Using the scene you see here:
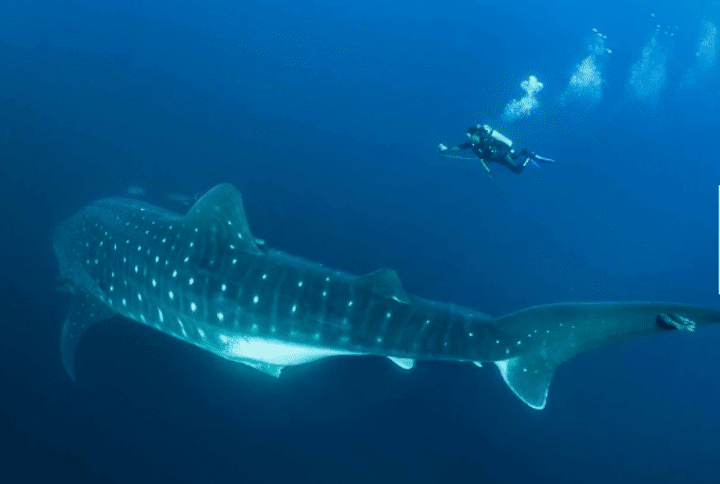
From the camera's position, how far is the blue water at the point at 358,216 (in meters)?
9.44

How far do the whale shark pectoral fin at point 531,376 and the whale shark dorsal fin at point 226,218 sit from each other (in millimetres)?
2514

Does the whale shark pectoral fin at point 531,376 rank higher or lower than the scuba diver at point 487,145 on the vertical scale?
lower

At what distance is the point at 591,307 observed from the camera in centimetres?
380

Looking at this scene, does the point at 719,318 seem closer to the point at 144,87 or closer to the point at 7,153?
the point at 7,153

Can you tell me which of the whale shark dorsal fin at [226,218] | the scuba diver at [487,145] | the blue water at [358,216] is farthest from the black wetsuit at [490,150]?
the whale shark dorsal fin at [226,218]

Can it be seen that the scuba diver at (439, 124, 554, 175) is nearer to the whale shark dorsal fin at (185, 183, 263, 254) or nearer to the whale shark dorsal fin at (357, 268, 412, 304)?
the whale shark dorsal fin at (185, 183, 263, 254)

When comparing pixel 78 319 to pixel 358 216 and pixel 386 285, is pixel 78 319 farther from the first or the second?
pixel 358 216

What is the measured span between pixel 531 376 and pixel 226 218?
10.2 feet

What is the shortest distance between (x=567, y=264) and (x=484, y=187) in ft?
16.0

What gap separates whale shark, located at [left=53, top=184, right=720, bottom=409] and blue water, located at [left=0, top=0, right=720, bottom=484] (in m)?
4.47

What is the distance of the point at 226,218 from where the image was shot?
16.3 feet

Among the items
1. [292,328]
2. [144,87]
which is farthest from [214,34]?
[292,328]

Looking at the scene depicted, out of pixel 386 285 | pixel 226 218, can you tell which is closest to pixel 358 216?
pixel 226 218

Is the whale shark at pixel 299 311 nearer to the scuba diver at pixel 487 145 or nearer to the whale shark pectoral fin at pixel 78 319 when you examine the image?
the whale shark pectoral fin at pixel 78 319
